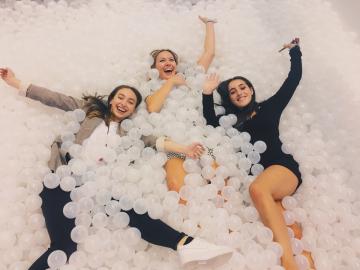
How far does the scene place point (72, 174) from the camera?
1315 mm

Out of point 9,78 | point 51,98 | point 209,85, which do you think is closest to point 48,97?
A: point 51,98

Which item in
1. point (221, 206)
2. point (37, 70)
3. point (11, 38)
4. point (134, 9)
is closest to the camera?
point (221, 206)

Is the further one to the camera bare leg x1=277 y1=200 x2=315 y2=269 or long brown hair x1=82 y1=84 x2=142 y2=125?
long brown hair x1=82 y1=84 x2=142 y2=125

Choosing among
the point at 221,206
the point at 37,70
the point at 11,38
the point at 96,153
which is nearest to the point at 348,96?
the point at 221,206

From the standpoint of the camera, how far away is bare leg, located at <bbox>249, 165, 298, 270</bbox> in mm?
1194

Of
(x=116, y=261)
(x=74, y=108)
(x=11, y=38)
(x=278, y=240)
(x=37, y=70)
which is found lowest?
(x=116, y=261)

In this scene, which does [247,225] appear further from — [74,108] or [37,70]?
[37,70]

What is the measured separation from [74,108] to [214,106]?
55cm

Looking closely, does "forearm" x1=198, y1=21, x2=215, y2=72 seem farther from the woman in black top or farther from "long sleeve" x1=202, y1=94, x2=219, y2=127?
"long sleeve" x1=202, y1=94, x2=219, y2=127

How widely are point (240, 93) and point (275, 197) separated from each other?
42cm

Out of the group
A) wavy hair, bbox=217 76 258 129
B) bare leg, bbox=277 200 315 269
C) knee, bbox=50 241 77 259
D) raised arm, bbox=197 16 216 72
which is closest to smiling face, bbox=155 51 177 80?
raised arm, bbox=197 16 216 72

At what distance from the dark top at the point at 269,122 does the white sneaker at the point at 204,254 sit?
1.38 feet

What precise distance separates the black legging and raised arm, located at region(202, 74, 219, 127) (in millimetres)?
474

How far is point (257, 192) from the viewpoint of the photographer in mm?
1280
